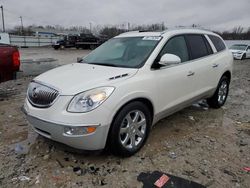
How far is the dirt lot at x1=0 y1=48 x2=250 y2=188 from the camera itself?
297 cm

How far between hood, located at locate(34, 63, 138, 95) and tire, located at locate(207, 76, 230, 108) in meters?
2.84

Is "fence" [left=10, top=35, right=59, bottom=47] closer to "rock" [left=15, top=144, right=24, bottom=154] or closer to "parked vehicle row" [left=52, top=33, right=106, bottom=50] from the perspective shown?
"parked vehicle row" [left=52, top=33, right=106, bottom=50]

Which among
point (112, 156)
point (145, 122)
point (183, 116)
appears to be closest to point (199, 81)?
point (183, 116)

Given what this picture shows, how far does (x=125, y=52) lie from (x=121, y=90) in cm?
120

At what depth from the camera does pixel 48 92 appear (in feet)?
10.1

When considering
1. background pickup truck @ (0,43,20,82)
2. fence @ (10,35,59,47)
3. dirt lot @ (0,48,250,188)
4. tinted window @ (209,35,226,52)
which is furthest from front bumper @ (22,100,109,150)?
fence @ (10,35,59,47)

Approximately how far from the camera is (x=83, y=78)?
320 centimetres

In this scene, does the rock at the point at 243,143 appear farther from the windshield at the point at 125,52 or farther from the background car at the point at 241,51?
the background car at the point at 241,51

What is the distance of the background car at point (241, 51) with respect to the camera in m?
22.2

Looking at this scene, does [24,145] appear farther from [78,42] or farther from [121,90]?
[78,42]

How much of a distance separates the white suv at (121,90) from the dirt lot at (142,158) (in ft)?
0.97

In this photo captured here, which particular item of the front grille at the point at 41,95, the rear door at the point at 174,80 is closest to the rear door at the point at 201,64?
the rear door at the point at 174,80

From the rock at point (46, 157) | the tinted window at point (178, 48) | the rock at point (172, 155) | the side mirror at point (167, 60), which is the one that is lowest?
the rock at point (172, 155)

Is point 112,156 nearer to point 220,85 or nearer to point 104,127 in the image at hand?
point 104,127
